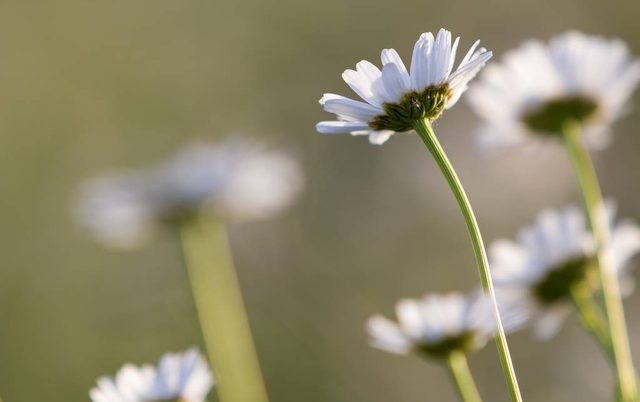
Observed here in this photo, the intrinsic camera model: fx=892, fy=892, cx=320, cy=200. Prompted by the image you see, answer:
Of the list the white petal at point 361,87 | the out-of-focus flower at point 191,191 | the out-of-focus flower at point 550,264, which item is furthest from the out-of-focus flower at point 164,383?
the out-of-focus flower at point 191,191

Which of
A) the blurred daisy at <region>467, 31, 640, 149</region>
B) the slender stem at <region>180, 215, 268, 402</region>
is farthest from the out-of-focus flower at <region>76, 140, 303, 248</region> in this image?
the blurred daisy at <region>467, 31, 640, 149</region>

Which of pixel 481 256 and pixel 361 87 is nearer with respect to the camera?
pixel 481 256

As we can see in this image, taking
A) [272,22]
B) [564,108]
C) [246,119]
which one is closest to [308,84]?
[246,119]

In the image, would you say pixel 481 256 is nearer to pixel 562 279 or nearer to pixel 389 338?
pixel 389 338

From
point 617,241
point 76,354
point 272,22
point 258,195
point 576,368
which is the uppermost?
point 272,22

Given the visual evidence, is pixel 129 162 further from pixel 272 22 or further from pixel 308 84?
pixel 272 22

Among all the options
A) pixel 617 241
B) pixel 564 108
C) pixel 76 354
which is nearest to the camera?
pixel 617 241

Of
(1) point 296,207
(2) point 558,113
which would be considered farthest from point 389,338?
(1) point 296,207
